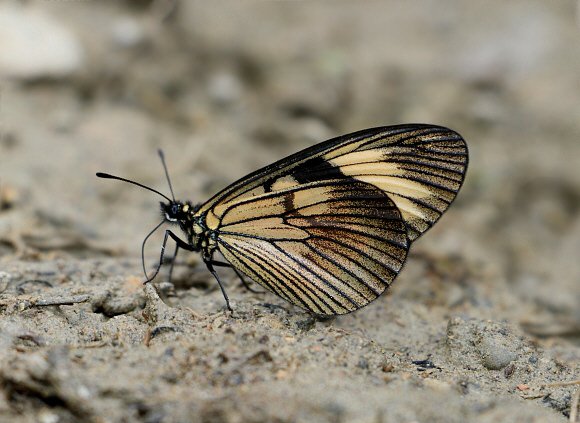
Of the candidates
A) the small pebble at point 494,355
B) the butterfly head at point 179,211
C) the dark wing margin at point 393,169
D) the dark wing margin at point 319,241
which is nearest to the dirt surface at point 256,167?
the small pebble at point 494,355

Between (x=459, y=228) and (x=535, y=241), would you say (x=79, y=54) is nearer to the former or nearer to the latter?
(x=459, y=228)

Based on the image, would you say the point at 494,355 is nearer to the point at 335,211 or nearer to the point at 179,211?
the point at 335,211

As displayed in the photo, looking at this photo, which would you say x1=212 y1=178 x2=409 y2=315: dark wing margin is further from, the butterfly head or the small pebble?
the small pebble

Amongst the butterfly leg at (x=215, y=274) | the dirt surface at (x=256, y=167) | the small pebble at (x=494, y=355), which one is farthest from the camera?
the butterfly leg at (x=215, y=274)

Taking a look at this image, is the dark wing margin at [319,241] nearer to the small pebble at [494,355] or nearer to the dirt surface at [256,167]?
the dirt surface at [256,167]

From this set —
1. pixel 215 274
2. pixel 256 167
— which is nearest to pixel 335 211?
pixel 215 274

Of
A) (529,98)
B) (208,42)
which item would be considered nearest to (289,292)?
(208,42)

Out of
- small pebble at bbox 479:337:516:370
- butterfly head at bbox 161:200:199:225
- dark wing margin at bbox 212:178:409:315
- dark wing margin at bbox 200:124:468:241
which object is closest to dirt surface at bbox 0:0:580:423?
small pebble at bbox 479:337:516:370
